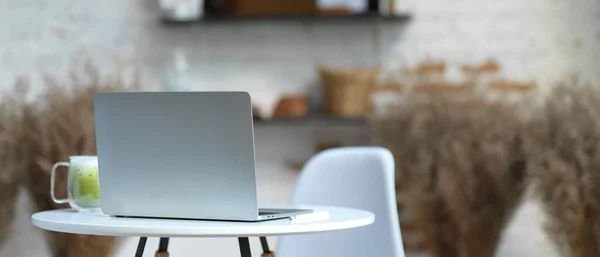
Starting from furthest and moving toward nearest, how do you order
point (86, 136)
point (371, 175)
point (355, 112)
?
1. point (355, 112)
2. point (86, 136)
3. point (371, 175)

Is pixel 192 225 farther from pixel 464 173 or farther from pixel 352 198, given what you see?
pixel 464 173

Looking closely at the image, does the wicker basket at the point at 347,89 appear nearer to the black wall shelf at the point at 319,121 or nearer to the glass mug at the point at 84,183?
the black wall shelf at the point at 319,121

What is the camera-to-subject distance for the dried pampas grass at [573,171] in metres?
2.90

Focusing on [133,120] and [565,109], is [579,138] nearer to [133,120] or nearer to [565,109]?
[565,109]

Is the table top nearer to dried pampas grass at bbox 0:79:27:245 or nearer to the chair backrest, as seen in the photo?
the chair backrest

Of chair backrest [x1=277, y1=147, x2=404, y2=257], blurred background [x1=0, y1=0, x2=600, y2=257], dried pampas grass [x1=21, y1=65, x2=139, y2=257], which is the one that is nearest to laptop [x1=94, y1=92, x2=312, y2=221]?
chair backrest [x1=277, y1=147, x2=404, y2=257]

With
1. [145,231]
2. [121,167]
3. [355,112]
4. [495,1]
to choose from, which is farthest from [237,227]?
[495,1]

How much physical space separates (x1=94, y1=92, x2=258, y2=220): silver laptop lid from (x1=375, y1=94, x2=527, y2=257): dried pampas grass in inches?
72.7

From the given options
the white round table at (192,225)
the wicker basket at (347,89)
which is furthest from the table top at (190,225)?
the wicker basket at (347,89)

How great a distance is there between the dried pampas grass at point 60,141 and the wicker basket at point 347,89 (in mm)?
927

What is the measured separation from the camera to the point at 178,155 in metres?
1.50

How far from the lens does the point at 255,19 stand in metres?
3.80

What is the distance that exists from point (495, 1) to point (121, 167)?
2681mm

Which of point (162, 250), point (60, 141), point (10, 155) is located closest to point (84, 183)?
point (162, 250)
